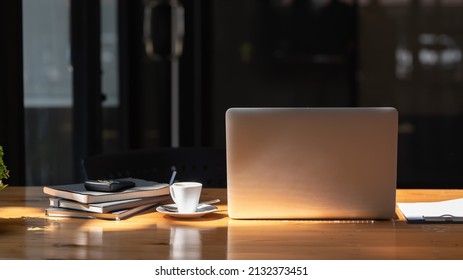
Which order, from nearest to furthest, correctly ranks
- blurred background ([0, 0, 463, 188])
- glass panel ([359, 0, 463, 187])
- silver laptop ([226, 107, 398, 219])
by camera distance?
1. silver laptop ([226, 107, 398, 219])
2. blurred background ([0, 0, 463, 188])
3. glass panel ([359, 0, 463, 187])

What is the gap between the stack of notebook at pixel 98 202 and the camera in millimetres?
1921

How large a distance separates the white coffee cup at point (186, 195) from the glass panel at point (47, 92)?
1.88 meters

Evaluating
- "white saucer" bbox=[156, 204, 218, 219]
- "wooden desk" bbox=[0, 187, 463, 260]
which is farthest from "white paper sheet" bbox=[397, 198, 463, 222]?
"white saucer" bbox=[156, 204, 218, 219]

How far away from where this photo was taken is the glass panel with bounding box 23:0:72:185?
375 centimetres

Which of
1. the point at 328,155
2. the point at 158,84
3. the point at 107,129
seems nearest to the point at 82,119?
the point at 107,129

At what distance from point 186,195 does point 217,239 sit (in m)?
0.25

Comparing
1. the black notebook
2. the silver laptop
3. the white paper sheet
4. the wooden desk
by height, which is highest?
the silver laptop

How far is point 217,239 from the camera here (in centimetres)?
169

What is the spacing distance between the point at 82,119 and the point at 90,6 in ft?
2.09

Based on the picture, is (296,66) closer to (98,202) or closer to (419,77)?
(419,77)

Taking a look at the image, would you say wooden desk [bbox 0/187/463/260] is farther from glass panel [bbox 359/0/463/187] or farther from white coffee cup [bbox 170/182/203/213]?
glass panel [bbox 359/0/463/187]

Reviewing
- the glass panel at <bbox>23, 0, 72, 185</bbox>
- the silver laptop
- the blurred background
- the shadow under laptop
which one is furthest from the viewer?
the blurred background

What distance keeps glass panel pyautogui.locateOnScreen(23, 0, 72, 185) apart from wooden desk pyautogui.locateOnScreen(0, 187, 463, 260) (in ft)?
5.99

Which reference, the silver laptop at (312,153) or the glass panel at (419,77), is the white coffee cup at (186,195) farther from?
the glass panel at (419,77)
